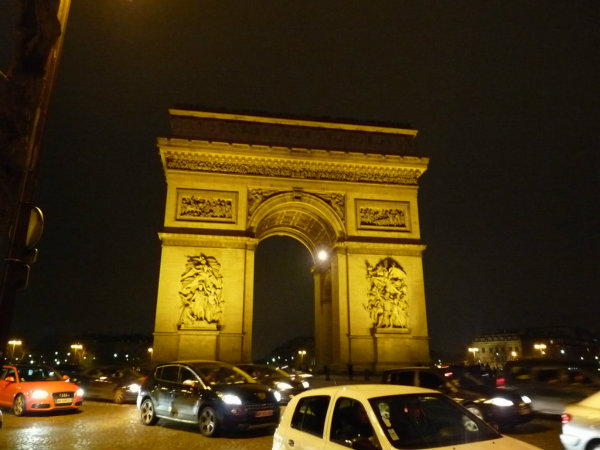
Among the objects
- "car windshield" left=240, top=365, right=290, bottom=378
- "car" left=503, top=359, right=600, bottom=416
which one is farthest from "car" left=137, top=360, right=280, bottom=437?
"car" left=503, top=359, right=600, bottom=416

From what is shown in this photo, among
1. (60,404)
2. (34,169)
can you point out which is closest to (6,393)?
(60,404)

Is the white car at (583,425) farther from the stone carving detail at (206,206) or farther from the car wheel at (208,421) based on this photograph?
the stone carving detail at (206,206)

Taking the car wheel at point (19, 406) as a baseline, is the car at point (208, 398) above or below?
above

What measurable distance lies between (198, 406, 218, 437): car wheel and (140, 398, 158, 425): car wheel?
180cm

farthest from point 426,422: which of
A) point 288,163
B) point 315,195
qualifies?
point 288,163

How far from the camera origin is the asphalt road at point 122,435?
8406 mm

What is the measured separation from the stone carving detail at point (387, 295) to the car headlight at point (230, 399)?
1417 centimetres

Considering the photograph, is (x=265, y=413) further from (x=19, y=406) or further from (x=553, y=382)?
(x=19, y=406)

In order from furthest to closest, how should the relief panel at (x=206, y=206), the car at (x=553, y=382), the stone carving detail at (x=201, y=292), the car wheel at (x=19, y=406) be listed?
the relief panel at (x=206, y=206)
the stone carving detail at (x=201, y=292)
the car wheel at (x=19, y=406)
the car at (x=553, y=382)

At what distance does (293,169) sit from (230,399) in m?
16.5

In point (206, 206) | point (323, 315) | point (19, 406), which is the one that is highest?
point (206, 206)

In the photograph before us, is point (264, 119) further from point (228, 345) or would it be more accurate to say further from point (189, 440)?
point (189, 440)

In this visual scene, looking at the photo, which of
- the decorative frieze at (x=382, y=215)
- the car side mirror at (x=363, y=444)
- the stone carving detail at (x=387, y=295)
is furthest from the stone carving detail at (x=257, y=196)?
the car side mirror at (x=363, y=444)

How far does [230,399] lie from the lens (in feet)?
30.8
